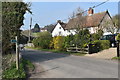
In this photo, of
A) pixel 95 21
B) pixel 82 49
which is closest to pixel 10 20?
pixel 82 49

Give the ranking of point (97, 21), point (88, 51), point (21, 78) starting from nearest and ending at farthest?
point (21, 78) < point (88, 51) < point (97, 21)

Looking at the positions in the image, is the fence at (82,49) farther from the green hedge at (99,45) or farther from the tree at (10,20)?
the tree at (10,20)

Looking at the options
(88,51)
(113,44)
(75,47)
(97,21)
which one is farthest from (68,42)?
(97,21)

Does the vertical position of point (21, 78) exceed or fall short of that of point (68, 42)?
it falls short

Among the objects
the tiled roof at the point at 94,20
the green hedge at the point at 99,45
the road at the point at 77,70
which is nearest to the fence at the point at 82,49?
the green hedge at the point at 99,45

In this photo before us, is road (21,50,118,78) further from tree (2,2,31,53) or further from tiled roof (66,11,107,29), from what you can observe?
tiled roof (66,11,107,29)

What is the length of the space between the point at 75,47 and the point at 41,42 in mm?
12545

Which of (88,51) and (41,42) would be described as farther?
(41,42)

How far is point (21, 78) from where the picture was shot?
6.55 m

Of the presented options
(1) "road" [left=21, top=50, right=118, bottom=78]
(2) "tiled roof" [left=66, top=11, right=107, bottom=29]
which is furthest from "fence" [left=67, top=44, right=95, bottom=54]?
(2) "tiled roof" [left=66, top=11, right=107, bottom=29]

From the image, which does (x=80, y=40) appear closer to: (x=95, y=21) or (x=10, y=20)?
(x=10, y=20)

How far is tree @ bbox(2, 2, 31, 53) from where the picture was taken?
10.5 metres

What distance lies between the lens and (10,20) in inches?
422

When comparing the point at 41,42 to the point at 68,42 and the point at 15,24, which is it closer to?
the point at 68,42
